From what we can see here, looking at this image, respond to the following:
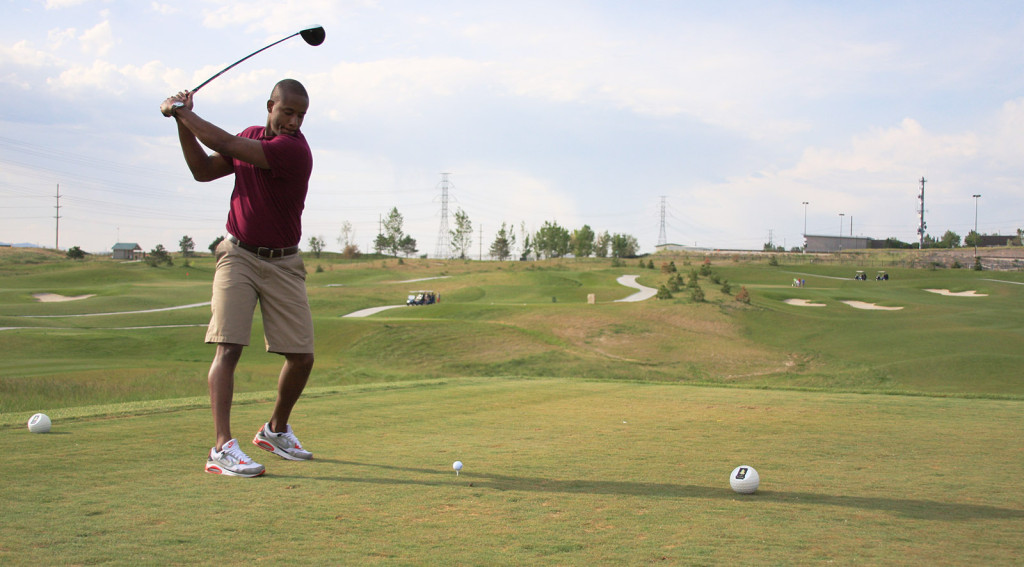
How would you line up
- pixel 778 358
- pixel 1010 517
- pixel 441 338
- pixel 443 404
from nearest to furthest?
1. pixel 1010 517
2. pixel 443 404
3. pixel 441 338
4. pixel 778 358

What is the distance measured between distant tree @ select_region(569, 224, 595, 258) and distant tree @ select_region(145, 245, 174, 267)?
8443 centimetres

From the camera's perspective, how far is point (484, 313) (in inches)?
1618

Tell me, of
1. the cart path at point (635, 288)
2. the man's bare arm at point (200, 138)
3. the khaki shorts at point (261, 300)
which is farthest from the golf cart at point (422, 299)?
the man's bare arm at point (200, 138)

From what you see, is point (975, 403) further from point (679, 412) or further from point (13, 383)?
point (13, 383)

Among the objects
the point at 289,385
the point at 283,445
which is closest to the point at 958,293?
the point at 289,385

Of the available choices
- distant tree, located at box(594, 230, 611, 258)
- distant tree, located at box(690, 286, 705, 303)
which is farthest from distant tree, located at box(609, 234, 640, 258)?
distant tree, located at box(690, 286, 705, 303)

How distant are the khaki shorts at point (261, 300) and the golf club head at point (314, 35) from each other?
6.82 ft

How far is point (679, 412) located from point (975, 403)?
6153 millimetres

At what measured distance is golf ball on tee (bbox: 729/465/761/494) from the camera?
4.74 metres

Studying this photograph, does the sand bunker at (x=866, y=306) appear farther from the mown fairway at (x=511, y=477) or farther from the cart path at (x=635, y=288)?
the mown fairway at (x=511, y=477)

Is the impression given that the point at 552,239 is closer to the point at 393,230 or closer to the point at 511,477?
the point at 393,230

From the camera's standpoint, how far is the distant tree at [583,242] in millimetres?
147750

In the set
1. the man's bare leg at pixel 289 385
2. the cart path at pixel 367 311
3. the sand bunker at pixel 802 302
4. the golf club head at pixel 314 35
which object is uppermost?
the golf club head at pixel 314 35

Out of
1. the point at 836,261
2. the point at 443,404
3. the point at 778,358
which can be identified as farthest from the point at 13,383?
the point at 836,261
